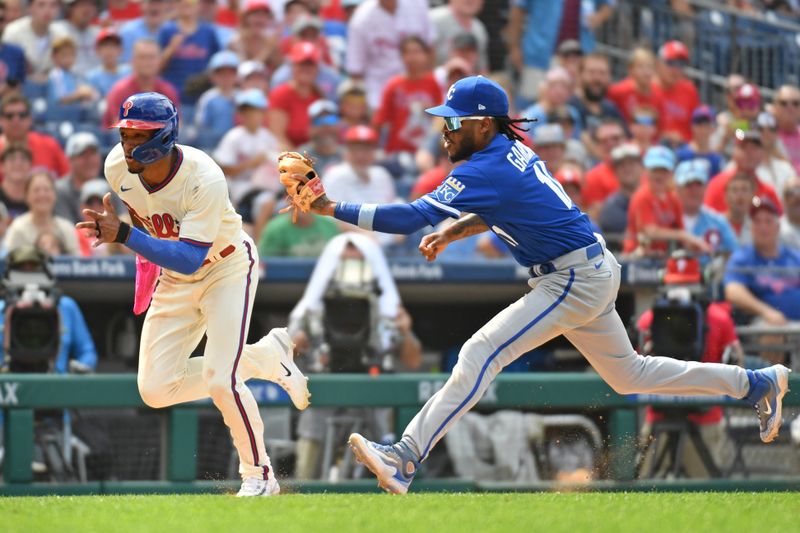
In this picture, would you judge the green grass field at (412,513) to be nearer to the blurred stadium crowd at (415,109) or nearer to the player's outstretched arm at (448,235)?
the player's outstretched arm at (448,235)

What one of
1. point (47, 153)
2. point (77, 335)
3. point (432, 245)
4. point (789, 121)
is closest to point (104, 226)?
point (432, 245)

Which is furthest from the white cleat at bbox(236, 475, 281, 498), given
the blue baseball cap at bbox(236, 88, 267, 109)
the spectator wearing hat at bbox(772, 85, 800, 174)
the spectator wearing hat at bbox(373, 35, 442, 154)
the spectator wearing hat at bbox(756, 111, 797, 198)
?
the spectator wearing hat at bbox(772, 85, 800, 174)

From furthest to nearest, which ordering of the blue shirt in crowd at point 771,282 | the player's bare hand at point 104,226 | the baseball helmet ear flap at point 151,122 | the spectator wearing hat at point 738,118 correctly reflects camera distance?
the spectator wearing hat at point 738,118 → the blue shirt in crowd at point 771,282 → the baseball helmet ear flap at point 151,122 → the player's bare hand at point 104,226

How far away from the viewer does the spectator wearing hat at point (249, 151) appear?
38.0 feet

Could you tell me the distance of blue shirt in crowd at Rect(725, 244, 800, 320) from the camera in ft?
35.0

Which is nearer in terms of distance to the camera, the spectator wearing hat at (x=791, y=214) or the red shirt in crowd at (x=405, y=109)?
the spectator wearing hat at (x=791, y=214)

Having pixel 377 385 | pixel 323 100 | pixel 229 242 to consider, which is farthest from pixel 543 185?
pixel 323 100

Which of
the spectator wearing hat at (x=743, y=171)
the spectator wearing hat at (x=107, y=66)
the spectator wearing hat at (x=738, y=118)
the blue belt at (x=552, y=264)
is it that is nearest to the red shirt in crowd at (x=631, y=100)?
the spectator wearing hat at (x=738, y=118)

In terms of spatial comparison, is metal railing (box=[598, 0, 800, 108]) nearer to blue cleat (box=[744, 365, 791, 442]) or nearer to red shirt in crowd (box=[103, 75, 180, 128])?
red shirt in crowd (box=[103, 75, 180, 128])

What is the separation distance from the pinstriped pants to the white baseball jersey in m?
1.26

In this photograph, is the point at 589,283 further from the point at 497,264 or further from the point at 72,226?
the point at 72,226

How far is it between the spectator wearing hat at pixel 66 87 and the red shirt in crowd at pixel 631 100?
491cm

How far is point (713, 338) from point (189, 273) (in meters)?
4.35

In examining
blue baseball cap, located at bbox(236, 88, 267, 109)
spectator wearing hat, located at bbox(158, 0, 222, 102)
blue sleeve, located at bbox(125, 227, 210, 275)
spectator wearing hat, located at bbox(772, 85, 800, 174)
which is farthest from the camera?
spectator wearing hat, located at bbox(772, 85, 800, 174)
